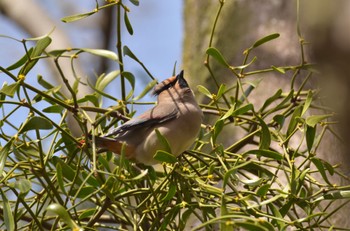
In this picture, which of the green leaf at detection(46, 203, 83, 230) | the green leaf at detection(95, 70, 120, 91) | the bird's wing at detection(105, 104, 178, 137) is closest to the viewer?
the green leaf at detection(46, 203, 83, 230)

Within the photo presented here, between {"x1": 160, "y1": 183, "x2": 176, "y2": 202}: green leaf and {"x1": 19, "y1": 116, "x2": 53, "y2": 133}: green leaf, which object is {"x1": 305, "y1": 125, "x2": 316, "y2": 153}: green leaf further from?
{"x1": 19, "y1": 116, "x2": 53, "y2": 133}: green leaf

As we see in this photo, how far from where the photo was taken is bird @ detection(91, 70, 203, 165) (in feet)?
4.63

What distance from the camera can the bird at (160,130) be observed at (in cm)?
141

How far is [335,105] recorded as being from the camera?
583mm

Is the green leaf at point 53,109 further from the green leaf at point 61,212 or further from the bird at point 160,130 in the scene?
the green leaf at point 61,212

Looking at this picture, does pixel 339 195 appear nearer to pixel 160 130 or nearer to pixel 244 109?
pixel 244 109

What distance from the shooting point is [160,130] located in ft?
5.10

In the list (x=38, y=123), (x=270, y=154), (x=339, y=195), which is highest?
(x=38, y=123)

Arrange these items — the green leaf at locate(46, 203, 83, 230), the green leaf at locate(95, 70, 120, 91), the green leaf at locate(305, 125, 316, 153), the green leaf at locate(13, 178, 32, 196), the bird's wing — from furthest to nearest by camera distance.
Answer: the bird's wing → the green leaf at locate(95, 70, 120, 91) → the green leaf at locate(305, 125, 316, 153) → the green leaf at locate(13, 178, 32, 196) → the green leaf at locate(46, 203, 83, 230)

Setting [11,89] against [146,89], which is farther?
[146,89]

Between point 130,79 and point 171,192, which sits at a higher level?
point 130,79

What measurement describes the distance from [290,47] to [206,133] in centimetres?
64

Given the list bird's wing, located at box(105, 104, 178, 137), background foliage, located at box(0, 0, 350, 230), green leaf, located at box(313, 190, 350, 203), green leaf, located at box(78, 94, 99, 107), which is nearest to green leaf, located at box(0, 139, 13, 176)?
background foliage, located at box(0, 0, 350, 230)

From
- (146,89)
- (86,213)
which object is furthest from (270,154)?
(86,213)
